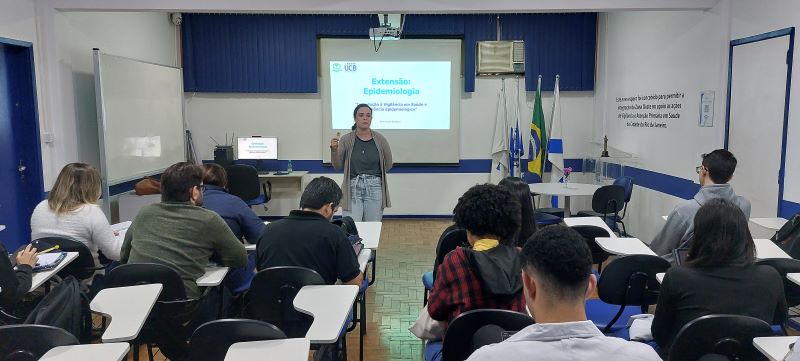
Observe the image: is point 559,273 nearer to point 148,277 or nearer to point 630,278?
point 630,278

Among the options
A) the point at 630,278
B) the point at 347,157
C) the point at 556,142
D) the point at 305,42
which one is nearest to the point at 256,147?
the point at 305,42

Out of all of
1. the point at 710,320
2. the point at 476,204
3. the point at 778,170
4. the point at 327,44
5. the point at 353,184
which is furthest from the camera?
the point at 327,44

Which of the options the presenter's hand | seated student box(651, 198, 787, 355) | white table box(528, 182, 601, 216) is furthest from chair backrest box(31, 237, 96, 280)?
white table box(528, 182, 601, 216)

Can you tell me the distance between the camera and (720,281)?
6.83ft

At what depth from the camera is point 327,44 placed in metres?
7.47

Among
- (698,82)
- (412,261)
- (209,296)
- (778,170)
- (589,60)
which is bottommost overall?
(412,261)

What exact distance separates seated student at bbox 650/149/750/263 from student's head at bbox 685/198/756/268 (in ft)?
3.52

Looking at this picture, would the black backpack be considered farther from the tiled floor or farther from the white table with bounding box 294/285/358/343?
the white table with bounding box 294/285/358/343

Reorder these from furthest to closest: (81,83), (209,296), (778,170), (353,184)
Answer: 1. (81,83)
2. (353,184)
3. (778,170)
4. (209,296)

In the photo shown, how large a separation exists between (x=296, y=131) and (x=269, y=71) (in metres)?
0.87

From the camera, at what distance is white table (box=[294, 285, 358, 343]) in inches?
79.6

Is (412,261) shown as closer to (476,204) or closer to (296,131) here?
(296,131)

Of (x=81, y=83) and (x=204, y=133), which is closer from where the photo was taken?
(x=81, y=83)

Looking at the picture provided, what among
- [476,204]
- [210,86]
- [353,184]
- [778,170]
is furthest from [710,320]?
[210,86]
